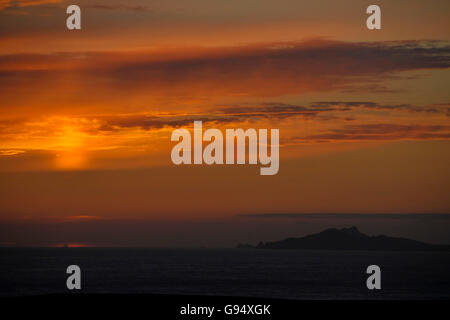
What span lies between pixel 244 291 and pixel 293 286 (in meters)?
8.09

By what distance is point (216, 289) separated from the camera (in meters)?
78.1
